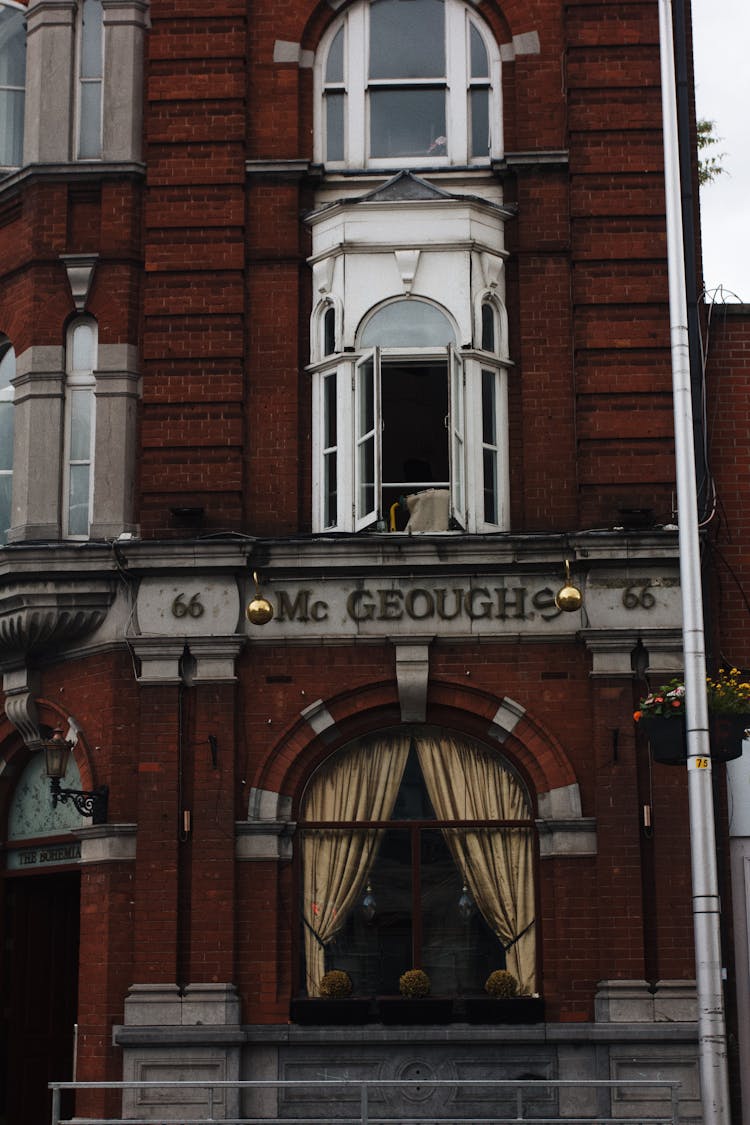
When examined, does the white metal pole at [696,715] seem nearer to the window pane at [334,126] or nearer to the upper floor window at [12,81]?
the window pane at [334,126]

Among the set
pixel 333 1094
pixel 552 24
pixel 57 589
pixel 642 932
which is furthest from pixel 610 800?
pixel 552 24

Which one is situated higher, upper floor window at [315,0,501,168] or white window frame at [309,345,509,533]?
upper floor window at [315,0,501,168]

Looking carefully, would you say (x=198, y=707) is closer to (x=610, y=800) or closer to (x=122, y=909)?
(x=122, y=909)

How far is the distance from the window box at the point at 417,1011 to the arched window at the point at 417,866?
0.37 meters

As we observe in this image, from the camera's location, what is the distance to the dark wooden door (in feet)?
63.0

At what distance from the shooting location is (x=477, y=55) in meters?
19.6

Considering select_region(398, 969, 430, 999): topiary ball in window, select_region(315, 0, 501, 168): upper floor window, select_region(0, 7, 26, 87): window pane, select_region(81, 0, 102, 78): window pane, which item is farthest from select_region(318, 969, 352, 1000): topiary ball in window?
select_region(0, 7, 26, 87): window pane

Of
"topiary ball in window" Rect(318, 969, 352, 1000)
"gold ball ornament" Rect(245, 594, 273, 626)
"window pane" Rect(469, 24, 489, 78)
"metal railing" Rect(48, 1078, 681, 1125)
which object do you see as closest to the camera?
"metal railing" Rect(48, 1078, 681, 1125)

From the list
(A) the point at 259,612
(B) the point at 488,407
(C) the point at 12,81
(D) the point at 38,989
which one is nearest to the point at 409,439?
(B) the point at 488,407

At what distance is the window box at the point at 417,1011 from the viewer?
55.6 ft

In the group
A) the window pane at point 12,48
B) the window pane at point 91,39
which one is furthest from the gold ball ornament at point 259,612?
the window pane at point 12,48

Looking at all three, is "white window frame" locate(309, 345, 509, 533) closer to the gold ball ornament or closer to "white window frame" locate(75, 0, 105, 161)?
the gold ball ornament

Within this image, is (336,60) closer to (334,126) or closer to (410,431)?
(334,126)

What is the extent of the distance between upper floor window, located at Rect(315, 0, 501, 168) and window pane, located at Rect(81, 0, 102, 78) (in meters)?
2.47
